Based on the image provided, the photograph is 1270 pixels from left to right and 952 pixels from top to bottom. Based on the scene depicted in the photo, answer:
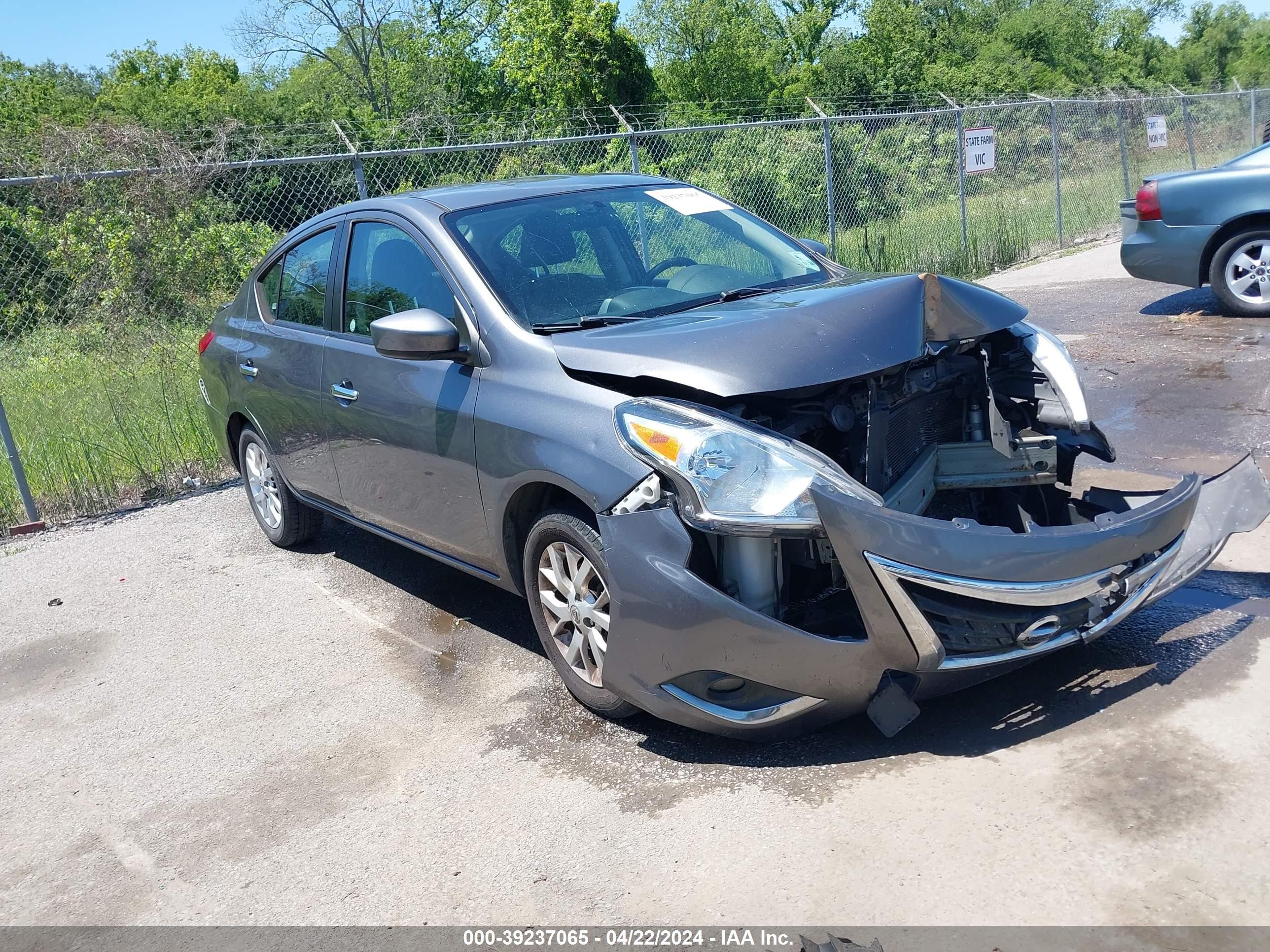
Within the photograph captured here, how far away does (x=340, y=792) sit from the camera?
12.4ft

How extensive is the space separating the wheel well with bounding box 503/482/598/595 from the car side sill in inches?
6.5

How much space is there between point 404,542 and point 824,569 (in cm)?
217

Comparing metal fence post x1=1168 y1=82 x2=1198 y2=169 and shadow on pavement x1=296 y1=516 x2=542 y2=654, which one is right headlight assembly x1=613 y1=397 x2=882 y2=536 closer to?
shadow on pavement x1=296 y1=516 x2=542 y2=654

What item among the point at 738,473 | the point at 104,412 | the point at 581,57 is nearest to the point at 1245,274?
the point at 738,473

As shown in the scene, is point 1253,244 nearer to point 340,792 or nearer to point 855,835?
point 855,835

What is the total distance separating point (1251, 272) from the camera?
31.0ft

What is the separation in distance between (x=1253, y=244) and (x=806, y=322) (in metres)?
7.33

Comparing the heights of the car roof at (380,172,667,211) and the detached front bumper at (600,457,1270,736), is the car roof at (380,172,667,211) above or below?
above

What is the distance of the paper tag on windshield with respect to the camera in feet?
16.9

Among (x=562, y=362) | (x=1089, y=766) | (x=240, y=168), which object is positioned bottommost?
(x=1089, y=766)

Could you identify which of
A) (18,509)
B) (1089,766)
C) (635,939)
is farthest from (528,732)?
(18,509)

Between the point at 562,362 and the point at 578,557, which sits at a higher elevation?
the point at 562,362

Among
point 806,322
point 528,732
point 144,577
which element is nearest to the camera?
point 806,322

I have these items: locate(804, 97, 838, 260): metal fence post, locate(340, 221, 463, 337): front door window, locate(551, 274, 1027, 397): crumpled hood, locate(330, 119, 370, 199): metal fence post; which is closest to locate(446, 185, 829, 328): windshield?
locate(340, 221, 463, 337): front door window
